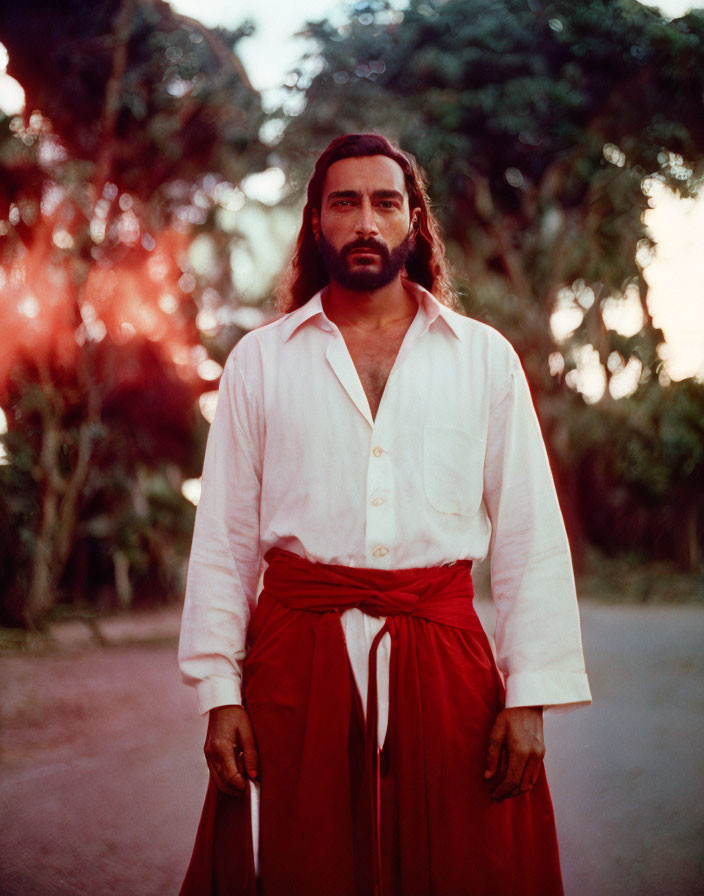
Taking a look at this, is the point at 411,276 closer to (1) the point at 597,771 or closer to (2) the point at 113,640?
(1) the point at 597,771

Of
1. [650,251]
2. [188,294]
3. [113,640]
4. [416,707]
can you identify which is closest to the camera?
[416,707]

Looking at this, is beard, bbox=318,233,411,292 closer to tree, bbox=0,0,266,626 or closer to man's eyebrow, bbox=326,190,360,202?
man's eyebrow, bbox=326,190,360,202

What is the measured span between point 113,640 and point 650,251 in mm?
7393

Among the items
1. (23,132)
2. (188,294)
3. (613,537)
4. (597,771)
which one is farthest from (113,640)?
(613,537)

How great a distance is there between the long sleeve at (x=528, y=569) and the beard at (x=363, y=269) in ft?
1.12

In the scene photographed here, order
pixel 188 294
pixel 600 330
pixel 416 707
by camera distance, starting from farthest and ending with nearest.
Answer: pixel 600 330
pixel 188 294
pixel 416 707

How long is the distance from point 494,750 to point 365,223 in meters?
1.09

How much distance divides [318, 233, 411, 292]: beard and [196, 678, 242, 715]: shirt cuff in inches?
33.8

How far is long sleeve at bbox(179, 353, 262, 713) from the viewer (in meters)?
1.73

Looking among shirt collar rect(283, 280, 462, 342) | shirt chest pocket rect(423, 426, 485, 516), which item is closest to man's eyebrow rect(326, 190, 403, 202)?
shirt collar rect(283, 280, 462, 342)

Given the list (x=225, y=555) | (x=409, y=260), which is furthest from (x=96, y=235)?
(x=225, y=555)

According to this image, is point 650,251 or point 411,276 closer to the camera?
point 411,276

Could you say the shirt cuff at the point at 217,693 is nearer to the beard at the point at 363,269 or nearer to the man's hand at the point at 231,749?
the man's hand at the point at 231,749

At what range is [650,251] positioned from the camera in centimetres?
1045
